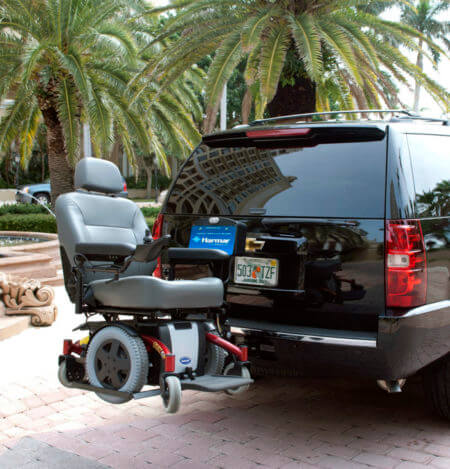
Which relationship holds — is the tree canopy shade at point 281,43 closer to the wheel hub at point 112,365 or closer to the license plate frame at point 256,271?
the license plate frame at point 256,271

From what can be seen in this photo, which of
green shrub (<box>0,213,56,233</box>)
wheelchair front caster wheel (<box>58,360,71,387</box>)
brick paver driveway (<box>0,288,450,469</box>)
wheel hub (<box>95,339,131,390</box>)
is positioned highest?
green shrub (<box>0,213,56,233</box>)

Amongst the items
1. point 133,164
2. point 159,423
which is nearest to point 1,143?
point 133,164

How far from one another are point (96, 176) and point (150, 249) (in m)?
1.17

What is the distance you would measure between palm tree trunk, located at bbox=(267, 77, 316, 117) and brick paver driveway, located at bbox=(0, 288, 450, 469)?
738 cm

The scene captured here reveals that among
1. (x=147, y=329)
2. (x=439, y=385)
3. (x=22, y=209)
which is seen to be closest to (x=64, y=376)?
(x=147, y=329)

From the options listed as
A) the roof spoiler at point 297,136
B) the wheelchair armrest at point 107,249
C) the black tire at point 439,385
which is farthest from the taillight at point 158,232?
the black tire at point 439,385

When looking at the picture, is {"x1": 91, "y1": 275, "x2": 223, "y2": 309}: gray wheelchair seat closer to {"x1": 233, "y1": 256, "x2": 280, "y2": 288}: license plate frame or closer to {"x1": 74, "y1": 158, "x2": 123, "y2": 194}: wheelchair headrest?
{"x1": 233, "y1": 256, "x2": 280, "y2": 288}: license plate frame

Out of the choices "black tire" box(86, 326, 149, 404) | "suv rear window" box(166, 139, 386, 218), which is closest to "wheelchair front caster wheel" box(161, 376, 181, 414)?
"black tire" box(86, 326, 149, 404)

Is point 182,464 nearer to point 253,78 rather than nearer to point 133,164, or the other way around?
point 253,78

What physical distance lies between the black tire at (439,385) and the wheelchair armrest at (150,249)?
1835mm

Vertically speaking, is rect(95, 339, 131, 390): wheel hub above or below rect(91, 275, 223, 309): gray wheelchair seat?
below

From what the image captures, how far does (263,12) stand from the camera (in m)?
10.1

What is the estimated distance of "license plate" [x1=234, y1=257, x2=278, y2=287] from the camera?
3.69m

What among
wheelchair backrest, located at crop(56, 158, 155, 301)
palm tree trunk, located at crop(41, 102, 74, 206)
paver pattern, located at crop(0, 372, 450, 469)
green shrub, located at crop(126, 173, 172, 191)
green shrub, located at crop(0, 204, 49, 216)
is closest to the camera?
paver pattern, located at crop(0, 372, 450, 469)
